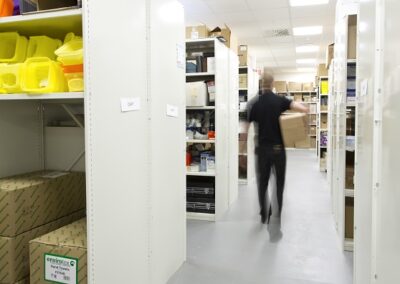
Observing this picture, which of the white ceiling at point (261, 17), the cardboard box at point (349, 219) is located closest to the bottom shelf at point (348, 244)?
the cardboard box at point (349, 219)

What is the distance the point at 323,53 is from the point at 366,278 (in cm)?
1001

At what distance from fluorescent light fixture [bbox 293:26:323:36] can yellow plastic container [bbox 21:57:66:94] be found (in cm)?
695

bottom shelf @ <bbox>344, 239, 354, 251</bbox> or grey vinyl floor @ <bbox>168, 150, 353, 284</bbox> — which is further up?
bottom shelf @ <bbox>344, 239, 354, 251</bbox>

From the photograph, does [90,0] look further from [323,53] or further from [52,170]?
[323,53]

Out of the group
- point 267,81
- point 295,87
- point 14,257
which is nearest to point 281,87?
point 295,87

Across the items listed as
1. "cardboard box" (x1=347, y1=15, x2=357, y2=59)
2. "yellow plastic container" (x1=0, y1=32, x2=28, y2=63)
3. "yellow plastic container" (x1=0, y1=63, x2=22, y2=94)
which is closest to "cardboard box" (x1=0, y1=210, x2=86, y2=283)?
"yellow plastic container" (x1=0, y1=63, x2=22, y2=94)

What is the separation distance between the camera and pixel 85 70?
1561 mm

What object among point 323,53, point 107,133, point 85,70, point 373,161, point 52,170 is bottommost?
point 52,170

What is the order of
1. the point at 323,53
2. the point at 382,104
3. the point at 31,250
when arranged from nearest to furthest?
the point at 382,104, the point at 31,250, the point at 323,53

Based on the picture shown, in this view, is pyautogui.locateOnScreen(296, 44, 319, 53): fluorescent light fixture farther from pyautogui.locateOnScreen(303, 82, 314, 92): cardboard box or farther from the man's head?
the man's head

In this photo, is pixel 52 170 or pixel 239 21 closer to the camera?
pixel 52 170

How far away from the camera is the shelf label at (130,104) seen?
6.07ft

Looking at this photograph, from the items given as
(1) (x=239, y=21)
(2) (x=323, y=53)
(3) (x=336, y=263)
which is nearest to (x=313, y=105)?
(2) (x=323, y=53)

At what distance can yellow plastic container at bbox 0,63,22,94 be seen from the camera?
6.03ft
